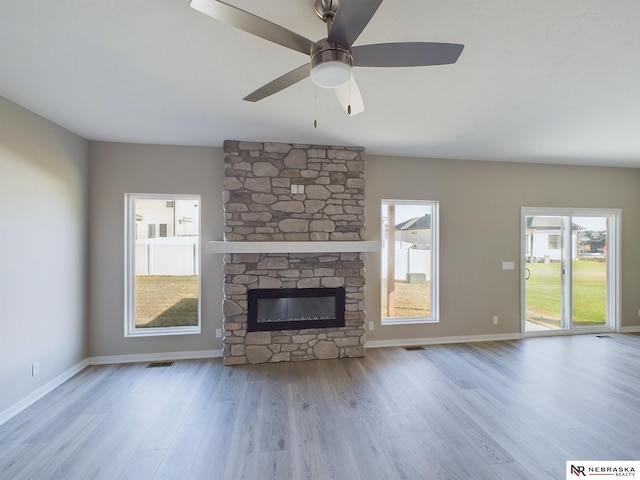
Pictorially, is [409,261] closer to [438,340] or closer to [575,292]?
[438,340]

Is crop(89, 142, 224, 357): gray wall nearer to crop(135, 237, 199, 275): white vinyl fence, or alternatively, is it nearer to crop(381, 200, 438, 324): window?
crop(135, 237, 199, 275): white vinyl fence

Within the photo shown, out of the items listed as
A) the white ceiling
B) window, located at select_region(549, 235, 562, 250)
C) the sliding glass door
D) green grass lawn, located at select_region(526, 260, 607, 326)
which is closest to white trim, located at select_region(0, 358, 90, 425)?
the white ceiling

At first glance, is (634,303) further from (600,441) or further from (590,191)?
(600,441)

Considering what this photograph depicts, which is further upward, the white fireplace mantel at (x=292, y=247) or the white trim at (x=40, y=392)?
the white fireplace mantel at (x=292, y=247)

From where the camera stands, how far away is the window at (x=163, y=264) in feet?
12.3

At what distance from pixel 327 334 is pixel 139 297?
2555 mm

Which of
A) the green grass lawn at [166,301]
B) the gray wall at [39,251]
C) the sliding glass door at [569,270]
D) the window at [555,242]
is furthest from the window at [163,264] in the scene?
the window at [555,242]

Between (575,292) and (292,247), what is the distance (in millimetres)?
4843

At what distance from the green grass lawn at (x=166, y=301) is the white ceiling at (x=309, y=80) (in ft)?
6.01

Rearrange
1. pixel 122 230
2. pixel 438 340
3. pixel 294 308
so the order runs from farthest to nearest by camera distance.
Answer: pixel 438 340
pixel 294 308
pixel 122 230

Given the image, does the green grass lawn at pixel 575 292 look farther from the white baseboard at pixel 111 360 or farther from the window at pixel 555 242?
the white baseboard at pixel 111 360

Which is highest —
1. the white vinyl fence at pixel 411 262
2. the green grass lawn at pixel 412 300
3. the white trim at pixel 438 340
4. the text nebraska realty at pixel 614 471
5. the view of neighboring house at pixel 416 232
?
the view of neighboring house at pixel 416 232

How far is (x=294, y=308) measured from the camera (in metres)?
3.76

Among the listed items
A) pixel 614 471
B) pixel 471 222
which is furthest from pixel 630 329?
pixel 614 471
